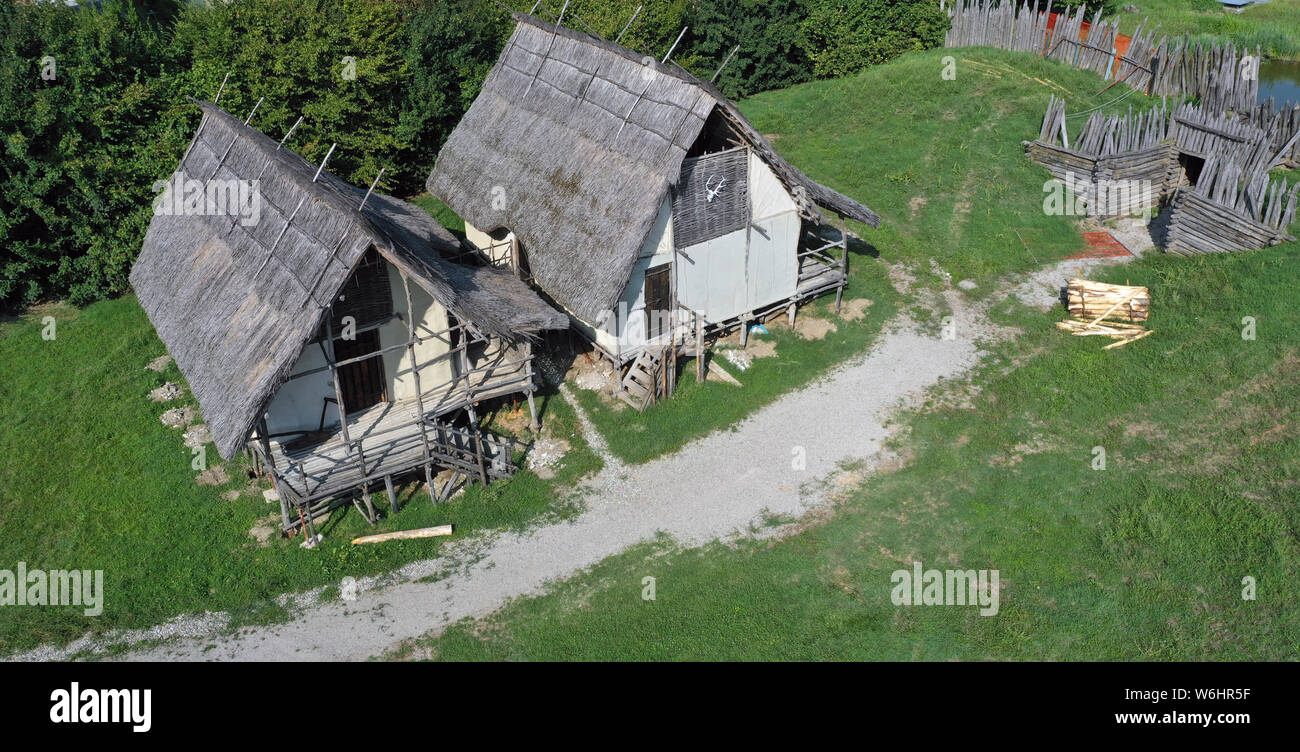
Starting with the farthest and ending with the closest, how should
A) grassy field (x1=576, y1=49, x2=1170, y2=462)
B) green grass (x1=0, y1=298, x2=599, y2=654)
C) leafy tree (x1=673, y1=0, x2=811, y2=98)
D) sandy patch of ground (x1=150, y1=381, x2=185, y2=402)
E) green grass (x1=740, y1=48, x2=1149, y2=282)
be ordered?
leafy tree (x1=673, y1=0, x2=811, y2=98) < green grass (x1=740, y1=48, x2=1149, y2=282) < sandy patch of ground (x1=150, y1=381, x2=185, y2=402) < grassy field (x1=576, y1=49, x2=1170, y2=462) < green grass (x1=0, y1=298, x2=599, y2=654)

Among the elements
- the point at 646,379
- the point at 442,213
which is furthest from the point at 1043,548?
the point at 442,213

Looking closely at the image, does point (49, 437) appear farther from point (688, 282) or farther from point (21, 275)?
point (688, 282)

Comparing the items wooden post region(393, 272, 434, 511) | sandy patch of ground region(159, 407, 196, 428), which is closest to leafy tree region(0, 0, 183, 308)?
sandy patch of ground region(159, 407, 196, 428)

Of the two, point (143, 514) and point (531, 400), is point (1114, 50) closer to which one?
point (531, 400)

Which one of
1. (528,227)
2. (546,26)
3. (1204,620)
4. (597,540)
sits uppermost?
(546,26)

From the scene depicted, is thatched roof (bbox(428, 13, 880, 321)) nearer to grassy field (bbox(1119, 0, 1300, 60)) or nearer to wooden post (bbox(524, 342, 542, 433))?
wooden post (bbox(524, 342, 542, 433))

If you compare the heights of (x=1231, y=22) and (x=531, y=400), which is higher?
(x=1231, y=22)
